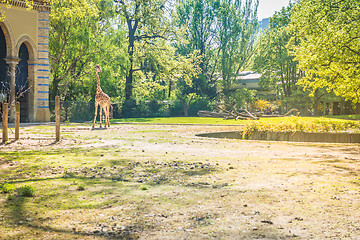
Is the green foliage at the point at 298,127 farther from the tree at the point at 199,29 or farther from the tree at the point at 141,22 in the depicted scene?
the tree at the point at 199,29

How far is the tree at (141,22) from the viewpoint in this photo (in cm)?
4119

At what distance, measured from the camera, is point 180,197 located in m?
5.50

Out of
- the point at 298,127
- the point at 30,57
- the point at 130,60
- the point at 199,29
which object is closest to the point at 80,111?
the point at 30,57


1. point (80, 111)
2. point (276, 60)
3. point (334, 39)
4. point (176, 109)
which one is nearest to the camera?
point (334, 39)

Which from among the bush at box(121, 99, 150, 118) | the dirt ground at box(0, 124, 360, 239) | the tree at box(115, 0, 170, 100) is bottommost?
the dirt ground at box(0, 124, 360, 239)

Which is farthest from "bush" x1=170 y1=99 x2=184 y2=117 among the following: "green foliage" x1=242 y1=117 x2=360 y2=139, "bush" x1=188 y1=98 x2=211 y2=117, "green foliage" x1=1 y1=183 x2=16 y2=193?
"green foliage" x1=1 y1=183 x2=16 y2=193

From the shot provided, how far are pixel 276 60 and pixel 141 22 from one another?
18637mm

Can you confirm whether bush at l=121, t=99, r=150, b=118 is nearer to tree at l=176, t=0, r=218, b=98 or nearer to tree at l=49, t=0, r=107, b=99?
tree at l=49, t=0, r=107, b=99

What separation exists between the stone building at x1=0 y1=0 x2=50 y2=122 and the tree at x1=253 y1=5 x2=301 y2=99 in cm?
2900

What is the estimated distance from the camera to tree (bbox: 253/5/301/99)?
49156 millimetres

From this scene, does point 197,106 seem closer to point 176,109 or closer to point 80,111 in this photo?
point 176,109

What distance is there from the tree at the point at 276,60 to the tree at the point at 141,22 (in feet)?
44.5

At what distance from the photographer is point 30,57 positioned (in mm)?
26438

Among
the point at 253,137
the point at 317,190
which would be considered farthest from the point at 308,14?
the point at 317,190
